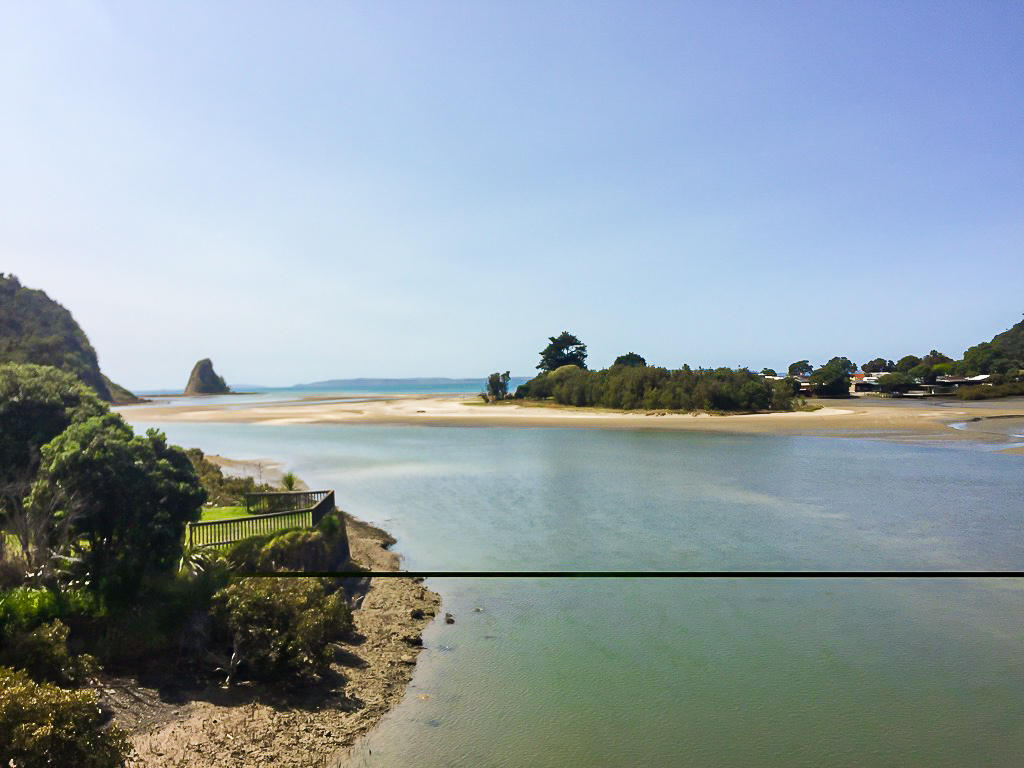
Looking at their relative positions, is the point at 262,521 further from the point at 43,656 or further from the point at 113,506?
the point at 43,656

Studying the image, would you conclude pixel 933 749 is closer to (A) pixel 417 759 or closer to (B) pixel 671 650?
(B) pixel 671 650

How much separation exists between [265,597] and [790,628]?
9.95 metres

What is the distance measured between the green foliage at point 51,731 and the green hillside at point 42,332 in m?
49.0

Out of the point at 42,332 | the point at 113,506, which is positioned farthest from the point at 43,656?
the point at 42,332

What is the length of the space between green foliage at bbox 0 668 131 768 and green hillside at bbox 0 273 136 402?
161 ft

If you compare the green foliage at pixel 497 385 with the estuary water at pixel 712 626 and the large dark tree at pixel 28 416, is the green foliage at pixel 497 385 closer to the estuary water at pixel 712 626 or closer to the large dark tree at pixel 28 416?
the estuary water at pixel 712 626

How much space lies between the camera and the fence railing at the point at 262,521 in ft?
41.5

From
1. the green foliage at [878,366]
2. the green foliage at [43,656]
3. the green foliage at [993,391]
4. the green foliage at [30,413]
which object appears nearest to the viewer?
the green foliage at [43,656]

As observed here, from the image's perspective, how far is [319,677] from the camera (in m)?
9.92

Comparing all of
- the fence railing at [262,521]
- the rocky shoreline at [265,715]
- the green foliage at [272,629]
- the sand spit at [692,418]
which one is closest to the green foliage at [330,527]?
the fence railing at [262,521]

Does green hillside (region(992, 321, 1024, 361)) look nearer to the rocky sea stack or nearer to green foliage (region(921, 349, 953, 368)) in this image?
green foliage (region(921, 349, 953, 368))

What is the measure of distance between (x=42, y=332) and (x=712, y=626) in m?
86.1

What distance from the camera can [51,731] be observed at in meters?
5.90

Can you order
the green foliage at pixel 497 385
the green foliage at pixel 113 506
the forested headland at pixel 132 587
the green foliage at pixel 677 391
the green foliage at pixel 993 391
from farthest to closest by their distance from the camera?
the green foliage at pixel 497 385, the green foliage at pixel 993 391, the green foliage at pixel 677 391, the green foliage at pixel 113 506, the forested headland at pixel 132 587
